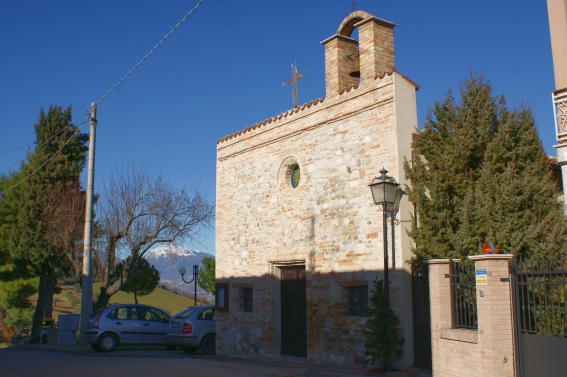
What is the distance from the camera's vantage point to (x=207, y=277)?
103 ft

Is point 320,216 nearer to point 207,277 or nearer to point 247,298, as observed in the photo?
point 247,298

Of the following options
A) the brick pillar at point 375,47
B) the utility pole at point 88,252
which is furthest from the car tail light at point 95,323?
the brick pillar at point 375,47

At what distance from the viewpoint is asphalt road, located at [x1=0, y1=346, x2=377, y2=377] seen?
10.5m

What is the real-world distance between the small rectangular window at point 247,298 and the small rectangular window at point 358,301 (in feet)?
12.4

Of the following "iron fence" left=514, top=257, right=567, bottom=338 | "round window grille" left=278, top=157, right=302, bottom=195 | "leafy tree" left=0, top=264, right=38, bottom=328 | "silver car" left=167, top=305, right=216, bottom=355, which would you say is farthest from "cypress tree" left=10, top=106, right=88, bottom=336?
"iron fence" left=514, top=257, right=567, bottom=338

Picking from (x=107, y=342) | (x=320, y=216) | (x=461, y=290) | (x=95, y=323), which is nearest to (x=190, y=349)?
(x=107, y=342)

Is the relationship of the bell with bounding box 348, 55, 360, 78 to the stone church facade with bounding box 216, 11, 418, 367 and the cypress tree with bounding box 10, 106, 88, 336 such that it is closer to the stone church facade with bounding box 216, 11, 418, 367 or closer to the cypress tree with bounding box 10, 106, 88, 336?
the stone church facade with bounding box 216, 11, 418, 367

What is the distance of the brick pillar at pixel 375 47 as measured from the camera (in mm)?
11477

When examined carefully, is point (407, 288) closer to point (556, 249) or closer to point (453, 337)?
point (453, 337)

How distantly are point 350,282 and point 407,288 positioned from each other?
1.50 meters

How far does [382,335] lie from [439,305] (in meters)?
1.60

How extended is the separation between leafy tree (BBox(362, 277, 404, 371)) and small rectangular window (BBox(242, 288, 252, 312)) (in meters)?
5.01

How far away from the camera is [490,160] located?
31.2 ft

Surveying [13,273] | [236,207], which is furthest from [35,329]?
[236,207]
